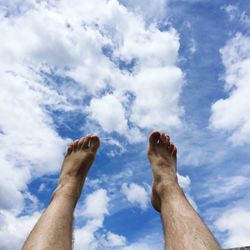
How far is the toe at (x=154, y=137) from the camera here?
194 inches

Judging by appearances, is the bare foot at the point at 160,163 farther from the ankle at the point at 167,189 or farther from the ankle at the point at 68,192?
the ankle at the point at 68,192

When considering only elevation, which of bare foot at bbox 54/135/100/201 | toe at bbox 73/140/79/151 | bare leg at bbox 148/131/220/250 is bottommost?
bare leg at bbox 148/131/220/250

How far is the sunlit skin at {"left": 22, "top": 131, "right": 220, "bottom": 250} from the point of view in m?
2.57

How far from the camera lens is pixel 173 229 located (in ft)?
9.01

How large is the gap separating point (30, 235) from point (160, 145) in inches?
98.2

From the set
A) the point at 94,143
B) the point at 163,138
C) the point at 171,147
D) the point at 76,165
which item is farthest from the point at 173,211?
the point at 94,143

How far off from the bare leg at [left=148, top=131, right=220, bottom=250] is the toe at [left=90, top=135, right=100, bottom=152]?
0.76 m

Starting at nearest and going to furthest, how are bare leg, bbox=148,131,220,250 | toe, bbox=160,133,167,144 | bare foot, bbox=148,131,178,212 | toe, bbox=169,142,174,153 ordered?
1. bare leg, bbox=148,131,220,250
2. bare foot, bbox=148,131,178,212
3. toe, bbox=169,142,174,153
4. toe, bbox=160,133,167,144

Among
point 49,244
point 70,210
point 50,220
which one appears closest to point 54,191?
point 70,210

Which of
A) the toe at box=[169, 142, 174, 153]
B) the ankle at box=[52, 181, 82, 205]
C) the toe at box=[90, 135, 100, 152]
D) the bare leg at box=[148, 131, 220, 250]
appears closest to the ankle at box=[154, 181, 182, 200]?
the bare leg at box=[148, 131, 220, 250]

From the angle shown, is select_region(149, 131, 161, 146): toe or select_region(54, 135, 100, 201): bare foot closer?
select_region(54, 135, 100, 201): bare foot

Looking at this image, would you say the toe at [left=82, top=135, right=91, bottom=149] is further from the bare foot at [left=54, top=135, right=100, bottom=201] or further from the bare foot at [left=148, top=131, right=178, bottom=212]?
the bare foot at [left=148, top=131, right=178, bottom=212]

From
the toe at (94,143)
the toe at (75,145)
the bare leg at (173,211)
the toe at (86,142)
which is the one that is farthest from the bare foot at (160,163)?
the toe at (75,145)

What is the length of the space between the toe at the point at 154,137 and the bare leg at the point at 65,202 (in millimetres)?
713
